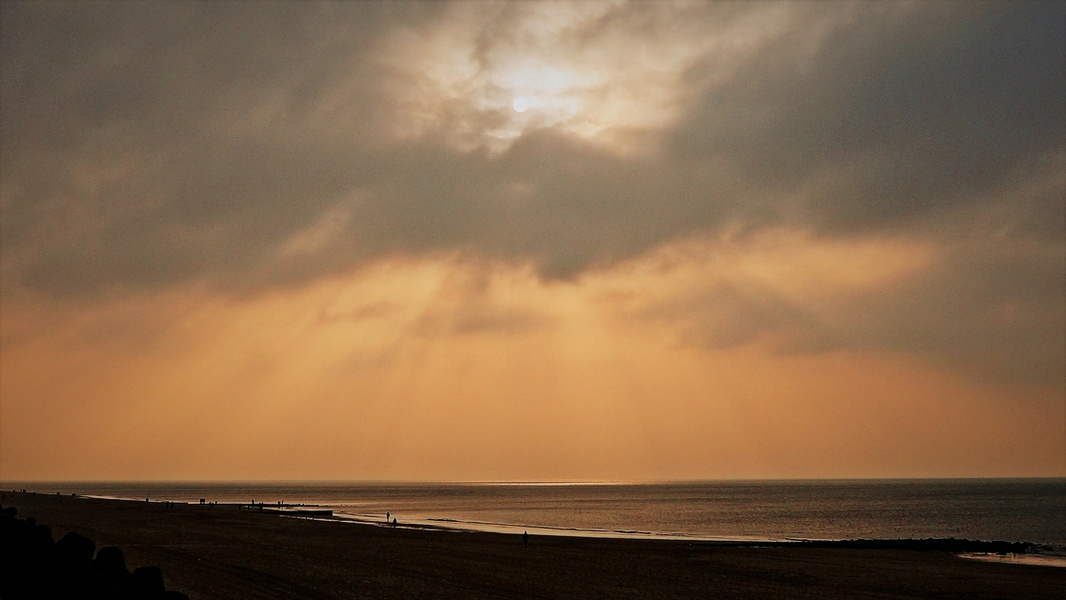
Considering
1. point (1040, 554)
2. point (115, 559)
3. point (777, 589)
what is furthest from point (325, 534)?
point (1040, 554)

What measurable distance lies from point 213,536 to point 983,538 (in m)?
78.4

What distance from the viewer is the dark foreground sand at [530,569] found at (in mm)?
30609

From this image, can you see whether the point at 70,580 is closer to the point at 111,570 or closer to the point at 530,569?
the point at 111,570

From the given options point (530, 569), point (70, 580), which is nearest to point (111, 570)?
point (70, 580)

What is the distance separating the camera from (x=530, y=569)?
3872 centimetres

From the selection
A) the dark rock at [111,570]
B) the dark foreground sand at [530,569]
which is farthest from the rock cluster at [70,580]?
the dark foreground sand at [530,569]

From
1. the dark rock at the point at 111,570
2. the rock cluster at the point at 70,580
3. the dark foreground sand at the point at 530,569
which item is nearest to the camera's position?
the rock cluster at the point at 70,580

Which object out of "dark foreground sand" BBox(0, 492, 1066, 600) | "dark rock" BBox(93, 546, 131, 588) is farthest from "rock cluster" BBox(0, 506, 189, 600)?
"dark foreground sand" BBox(0, 492, 1066, 600)

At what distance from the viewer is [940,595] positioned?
34.0 metres

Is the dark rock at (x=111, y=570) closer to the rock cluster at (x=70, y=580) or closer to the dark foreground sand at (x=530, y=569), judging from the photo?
the rock cluster at (x=70, y=580)

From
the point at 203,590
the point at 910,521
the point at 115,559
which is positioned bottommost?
the point at 910,521

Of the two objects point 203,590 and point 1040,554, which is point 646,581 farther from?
point 1040,554

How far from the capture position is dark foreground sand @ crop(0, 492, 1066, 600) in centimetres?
3061

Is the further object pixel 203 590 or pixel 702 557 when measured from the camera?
pixel 702 557
